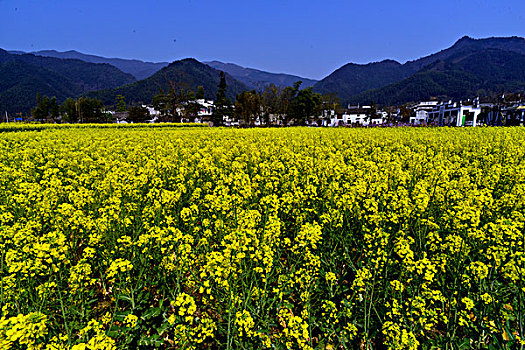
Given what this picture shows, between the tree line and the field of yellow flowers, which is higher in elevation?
the tree line

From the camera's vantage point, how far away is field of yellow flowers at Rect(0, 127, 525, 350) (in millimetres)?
2967

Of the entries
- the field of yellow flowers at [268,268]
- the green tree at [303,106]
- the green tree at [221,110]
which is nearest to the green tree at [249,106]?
the green tree at [303,106]

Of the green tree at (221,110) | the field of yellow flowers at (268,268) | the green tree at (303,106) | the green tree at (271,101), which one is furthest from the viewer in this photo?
the green tree at (221,110)

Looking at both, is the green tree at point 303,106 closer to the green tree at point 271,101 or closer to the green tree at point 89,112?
the green tree at point 271,101

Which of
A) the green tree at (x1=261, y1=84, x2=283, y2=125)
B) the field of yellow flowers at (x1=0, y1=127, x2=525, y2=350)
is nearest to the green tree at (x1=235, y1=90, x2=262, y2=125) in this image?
the green tree at (x1=261, y1=84, x2=283, y2=125)

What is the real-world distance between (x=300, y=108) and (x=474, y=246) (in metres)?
79.3

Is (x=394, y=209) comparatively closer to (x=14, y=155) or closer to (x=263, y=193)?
(x=263, y=193)

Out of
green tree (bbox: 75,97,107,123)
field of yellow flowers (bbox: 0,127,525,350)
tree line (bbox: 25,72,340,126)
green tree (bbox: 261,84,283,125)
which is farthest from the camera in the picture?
green tree (bbox: 75,97,107,123)

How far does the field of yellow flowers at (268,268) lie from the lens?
9.73 ft

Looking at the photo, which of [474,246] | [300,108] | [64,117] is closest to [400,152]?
[474,246]

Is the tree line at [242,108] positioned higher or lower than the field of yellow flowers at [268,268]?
higher

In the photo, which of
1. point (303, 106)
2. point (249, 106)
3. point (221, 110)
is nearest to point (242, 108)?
point (249, 106)

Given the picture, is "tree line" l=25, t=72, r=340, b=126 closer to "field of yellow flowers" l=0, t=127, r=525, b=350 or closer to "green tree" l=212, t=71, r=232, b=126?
"green tree" l=212, t=71, r=232, b=126

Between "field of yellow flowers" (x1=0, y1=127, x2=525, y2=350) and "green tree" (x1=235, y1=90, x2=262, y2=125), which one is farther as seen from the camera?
"green tree" (x1=235, y1=90, x2=262, y2=125)
